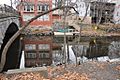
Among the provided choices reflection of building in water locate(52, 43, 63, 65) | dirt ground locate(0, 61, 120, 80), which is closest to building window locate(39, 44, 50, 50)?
reflection of building in water locate(52, 43, 63, 65)

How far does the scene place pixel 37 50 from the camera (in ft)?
94.1

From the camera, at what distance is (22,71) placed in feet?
32.6

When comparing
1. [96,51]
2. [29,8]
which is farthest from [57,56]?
[29,8]

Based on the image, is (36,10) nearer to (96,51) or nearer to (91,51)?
(91,51)

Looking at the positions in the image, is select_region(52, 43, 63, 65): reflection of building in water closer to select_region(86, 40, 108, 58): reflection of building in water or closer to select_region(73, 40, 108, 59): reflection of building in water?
select_region(73, 40, 108, 59): reflection of building in water

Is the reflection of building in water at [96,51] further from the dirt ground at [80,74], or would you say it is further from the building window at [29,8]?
the building window at [29,8]

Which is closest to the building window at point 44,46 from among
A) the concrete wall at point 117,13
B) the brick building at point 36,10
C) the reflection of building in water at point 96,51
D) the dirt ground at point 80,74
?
the reflection of building in water at point 96,51

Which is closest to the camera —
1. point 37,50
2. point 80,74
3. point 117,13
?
point 80,74

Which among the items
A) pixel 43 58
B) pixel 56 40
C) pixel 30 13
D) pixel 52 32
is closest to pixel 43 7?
pixel 30 13

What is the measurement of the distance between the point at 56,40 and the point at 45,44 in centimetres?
306

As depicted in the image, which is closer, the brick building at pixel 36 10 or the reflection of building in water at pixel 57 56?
the reflection of building in water at pixel 57 56

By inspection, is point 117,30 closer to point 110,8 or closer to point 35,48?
point 110,8

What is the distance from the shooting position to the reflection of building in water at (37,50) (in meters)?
22.1

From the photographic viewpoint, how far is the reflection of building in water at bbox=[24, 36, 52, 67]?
22080 millimetres
